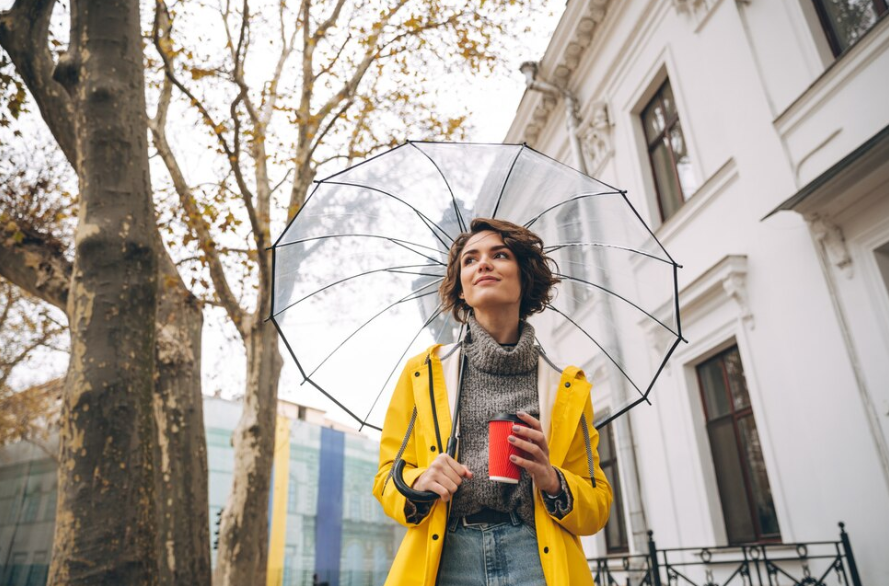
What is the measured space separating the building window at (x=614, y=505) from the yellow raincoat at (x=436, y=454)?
8.28m

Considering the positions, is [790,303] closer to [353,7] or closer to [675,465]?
[675,465]

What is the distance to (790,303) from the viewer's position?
5.73m

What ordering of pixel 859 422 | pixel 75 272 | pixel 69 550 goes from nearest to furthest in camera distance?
pixel 69 550 → pixel 75 272 → pixel 859 422

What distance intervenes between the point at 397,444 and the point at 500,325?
1.85 ft

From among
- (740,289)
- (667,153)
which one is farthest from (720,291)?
(667,153)

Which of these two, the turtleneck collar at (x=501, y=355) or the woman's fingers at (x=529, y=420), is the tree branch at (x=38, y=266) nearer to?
the turtleneck collar at (x=501, y=355)

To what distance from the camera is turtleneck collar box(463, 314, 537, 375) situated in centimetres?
210

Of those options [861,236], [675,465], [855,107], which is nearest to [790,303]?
[861,236]

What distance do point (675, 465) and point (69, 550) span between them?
6732mm

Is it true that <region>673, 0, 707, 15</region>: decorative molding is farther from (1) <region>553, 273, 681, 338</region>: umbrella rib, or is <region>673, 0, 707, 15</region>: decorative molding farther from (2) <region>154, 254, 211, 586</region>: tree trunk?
(2) <region>154, 254, 211, 586</region>: tree trunk

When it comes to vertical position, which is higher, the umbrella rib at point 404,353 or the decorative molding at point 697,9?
the decorative molding at point 697,9

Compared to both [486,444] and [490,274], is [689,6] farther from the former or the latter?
[486,444]

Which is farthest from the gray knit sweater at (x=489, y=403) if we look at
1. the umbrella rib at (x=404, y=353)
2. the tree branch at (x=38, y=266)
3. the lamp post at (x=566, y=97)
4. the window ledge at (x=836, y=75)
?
the lamp post at (x=566, y=97)

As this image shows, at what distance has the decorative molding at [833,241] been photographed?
5.08 m
